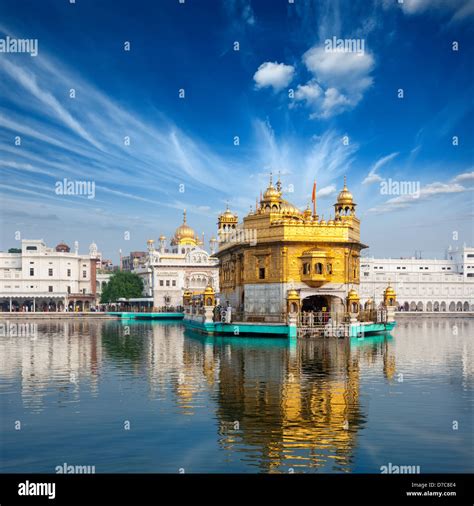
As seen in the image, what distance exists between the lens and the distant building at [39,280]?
9900 cm

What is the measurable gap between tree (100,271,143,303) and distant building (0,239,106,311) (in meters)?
4.38

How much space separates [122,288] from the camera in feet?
335

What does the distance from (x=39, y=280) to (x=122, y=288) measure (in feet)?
44.5

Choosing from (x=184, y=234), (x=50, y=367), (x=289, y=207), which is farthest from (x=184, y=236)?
(x=50, y=367)

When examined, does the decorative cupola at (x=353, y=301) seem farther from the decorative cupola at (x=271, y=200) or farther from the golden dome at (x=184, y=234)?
the golden dome at (x=184, y=234)

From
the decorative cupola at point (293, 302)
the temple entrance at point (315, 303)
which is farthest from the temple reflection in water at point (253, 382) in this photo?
the temple entrance at point (315, 303)

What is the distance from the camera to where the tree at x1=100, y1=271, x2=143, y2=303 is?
10219cm

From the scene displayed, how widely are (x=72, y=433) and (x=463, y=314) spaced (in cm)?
8984

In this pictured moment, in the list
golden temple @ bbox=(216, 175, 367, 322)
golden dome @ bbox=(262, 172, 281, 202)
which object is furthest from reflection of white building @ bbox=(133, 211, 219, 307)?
golden temple @ bbox=(216, 175, 367, 322)

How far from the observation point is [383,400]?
59.2 ft

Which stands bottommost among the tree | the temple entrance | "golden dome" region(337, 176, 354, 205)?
the temple entrance

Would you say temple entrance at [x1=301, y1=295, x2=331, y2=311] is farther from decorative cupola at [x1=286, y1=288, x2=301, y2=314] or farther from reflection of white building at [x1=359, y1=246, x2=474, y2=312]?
reflection of white building at [x1=359, y1=246, x2=474, y2=312]

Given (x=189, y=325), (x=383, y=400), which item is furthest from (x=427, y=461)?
(x=189, y=325)
